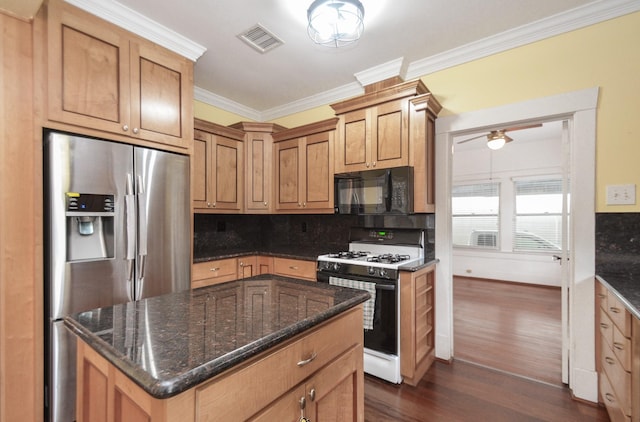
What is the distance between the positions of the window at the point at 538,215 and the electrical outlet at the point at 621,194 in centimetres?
388

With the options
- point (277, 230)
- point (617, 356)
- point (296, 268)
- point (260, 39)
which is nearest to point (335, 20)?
point (260, 39)

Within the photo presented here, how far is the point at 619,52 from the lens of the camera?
2016 millimetres

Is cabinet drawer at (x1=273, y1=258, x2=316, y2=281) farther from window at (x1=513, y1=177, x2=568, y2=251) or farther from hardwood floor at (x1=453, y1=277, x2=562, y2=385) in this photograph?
window at (x1=513, y1=177, x2=568, y2=251)

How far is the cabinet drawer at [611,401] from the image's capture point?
59.5 inches

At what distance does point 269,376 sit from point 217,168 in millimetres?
2603

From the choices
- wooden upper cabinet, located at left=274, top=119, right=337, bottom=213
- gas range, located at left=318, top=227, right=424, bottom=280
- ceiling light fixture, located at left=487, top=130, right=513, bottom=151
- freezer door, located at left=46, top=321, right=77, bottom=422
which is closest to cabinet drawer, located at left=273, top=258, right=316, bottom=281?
gas range, located at left=318, top=227, right=424, bottom=280

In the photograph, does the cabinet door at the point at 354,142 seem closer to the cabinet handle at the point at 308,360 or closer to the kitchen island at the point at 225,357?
the kitchen island at the point at 225,357

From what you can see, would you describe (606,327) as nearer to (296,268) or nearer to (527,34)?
(527,34)

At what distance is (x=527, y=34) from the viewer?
2277 mm

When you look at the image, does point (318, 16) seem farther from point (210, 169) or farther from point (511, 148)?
point (511, 148)

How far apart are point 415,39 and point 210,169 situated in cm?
224

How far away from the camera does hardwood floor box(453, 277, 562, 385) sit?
2549mm

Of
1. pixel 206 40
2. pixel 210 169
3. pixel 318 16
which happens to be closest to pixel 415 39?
pixel 318 16

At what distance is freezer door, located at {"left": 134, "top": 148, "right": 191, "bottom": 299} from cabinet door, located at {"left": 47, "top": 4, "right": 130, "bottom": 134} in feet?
0.98
